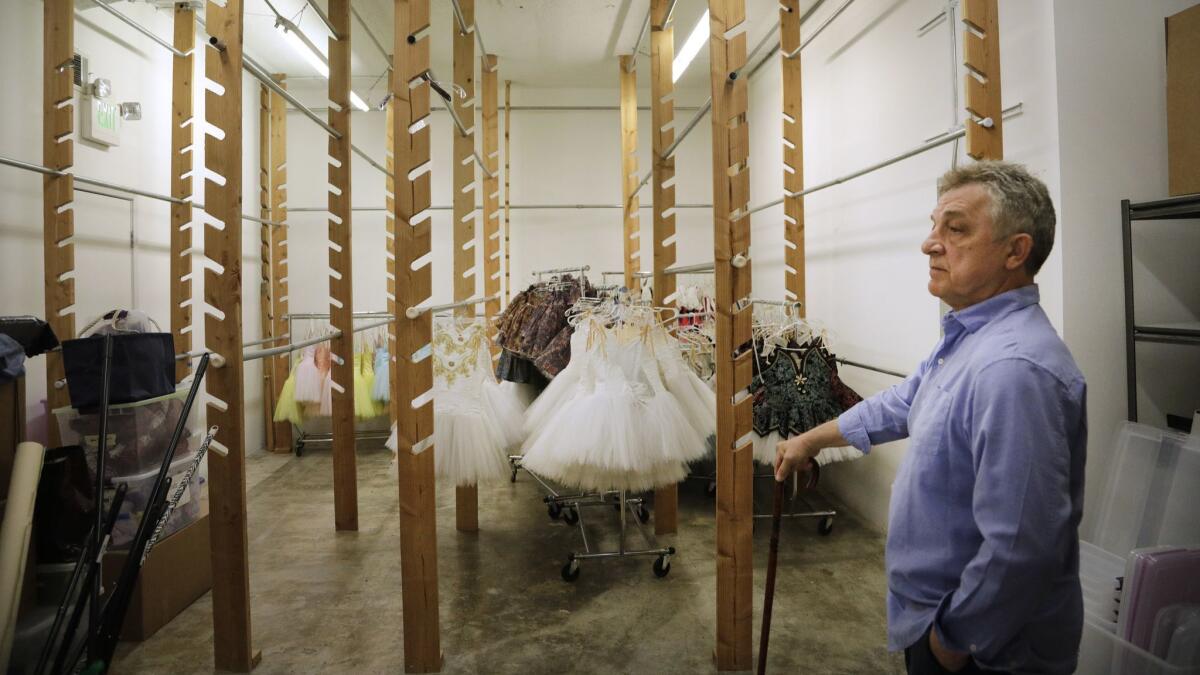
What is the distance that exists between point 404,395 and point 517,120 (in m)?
4.87

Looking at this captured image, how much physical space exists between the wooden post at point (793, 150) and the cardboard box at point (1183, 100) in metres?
1.71

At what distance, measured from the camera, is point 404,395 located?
2158mm

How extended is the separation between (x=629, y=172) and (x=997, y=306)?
4078 mm

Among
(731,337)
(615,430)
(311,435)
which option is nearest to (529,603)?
(615,430)

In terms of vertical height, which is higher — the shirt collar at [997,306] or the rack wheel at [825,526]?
the shirt collar at [997,306]

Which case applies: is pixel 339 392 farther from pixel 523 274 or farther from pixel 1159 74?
pixel 1159 74

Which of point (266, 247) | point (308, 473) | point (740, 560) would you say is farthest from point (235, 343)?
point (266, 247)

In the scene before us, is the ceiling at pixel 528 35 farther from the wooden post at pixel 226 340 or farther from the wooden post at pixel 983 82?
the wooden post at pixel 983 82

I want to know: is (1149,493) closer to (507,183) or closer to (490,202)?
(490,202)

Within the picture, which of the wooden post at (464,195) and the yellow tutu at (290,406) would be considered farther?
the yellow tutu at (290,406)

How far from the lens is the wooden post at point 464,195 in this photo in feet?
11.2

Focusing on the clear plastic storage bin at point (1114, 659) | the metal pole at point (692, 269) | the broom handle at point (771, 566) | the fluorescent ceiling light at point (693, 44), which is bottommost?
the clear plastic storage bin at point (1114, 659)

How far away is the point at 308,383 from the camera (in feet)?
17.1

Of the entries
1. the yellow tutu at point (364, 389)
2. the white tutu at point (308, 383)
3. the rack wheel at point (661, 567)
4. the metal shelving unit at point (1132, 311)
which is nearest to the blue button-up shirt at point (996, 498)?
the metal shelving unit at point (1132, 311)
